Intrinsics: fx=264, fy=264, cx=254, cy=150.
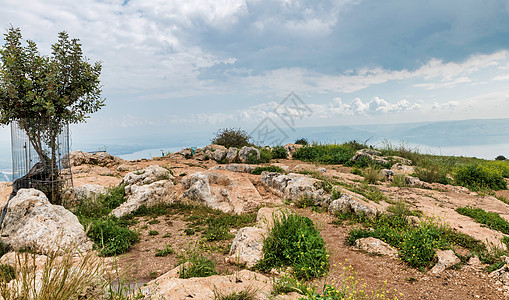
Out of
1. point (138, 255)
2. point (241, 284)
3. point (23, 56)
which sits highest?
point (23, 56)

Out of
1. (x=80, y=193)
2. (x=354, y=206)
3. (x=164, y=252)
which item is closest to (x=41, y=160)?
(x=80, y=193)

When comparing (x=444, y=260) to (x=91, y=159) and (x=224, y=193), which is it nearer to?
(x=224, y=193)

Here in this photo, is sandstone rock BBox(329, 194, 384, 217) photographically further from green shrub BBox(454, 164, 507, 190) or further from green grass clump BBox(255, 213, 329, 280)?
green shrub BBox(454, 164, 507, 190)

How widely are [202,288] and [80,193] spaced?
25.9ft

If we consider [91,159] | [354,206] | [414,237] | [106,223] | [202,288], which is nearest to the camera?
[202,288]

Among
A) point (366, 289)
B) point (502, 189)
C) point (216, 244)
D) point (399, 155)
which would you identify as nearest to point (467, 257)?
point (366, 289)

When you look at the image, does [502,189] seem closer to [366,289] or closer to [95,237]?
[366,289]

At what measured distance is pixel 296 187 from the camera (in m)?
8.95

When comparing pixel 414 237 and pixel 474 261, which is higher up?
pixel 414 237

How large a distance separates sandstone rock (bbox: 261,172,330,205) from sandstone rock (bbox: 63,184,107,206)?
628 cm

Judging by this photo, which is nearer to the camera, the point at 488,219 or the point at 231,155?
the point at 488,219

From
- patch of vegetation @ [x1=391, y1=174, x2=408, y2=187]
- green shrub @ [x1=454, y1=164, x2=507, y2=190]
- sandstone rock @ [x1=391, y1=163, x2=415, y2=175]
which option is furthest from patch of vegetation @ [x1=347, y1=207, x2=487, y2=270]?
sandstone rock @ [x1=391, y1=163, x2=415, y2=175]

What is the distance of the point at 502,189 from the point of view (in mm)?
11883

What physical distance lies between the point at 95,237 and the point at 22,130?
5023 millimetres
